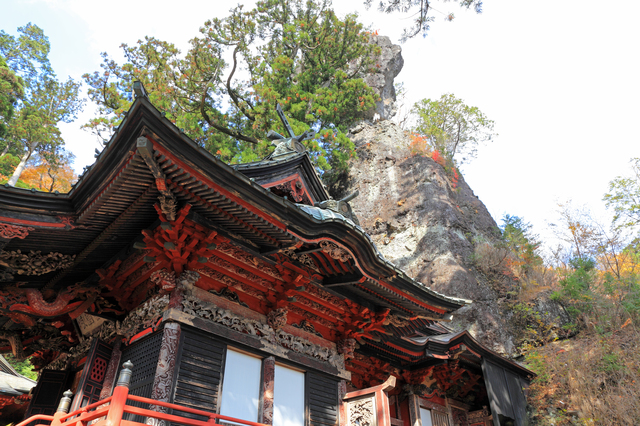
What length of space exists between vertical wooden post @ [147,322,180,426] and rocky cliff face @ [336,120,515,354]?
13.0 m

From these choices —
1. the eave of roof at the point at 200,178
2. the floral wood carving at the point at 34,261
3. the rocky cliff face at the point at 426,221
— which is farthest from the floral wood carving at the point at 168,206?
the rocky cliff face at the point at 426,221

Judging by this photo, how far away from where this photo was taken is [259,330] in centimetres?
686

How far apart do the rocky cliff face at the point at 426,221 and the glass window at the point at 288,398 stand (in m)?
10.6

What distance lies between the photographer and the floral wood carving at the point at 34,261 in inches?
238

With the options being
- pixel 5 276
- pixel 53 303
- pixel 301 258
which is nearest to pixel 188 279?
pixel 301 258

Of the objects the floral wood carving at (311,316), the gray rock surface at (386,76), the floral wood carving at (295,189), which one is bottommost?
the floral wood carving at (311,316)

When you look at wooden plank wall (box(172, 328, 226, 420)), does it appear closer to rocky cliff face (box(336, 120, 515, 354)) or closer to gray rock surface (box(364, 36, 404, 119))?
rocky cliff face (box(336, 120, 515, 354))

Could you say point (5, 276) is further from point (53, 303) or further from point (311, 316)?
point (311, 316)

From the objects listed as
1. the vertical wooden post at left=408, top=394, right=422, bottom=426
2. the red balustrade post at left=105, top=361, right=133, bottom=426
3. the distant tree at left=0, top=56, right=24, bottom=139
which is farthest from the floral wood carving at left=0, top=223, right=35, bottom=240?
the distant tree at left=0, top=56, right=24, bottom=139

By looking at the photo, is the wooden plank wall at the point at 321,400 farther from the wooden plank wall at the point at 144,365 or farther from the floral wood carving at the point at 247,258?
the wooden plank wall at the point at 144,365

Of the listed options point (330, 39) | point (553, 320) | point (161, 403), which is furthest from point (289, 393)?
point (330, 39)

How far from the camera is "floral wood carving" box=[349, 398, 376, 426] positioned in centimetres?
727

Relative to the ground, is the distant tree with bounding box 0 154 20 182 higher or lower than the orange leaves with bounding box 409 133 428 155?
lower

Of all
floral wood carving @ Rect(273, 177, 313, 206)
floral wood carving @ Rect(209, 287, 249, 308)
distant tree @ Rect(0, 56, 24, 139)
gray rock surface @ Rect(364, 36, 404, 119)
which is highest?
gray rock surface @ Rect(364, 36, 404, 119)
